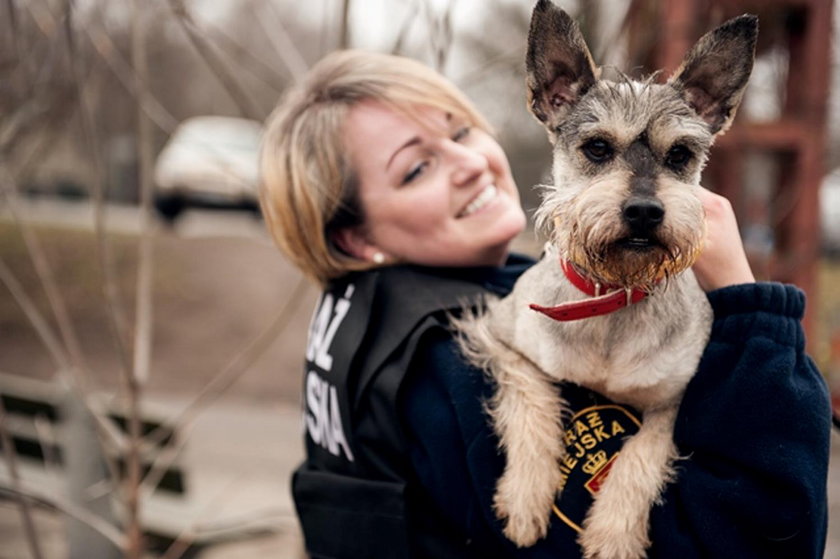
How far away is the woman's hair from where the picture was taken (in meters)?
2.87

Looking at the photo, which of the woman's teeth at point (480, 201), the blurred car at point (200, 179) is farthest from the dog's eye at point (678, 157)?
the blurred car at point (200, 179)

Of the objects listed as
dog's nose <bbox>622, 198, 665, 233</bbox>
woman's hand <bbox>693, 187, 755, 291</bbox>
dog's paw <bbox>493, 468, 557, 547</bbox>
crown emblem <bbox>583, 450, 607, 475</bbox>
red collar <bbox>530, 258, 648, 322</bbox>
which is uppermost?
dog's nose <bbox>622, 198, 665, 233</bbox>

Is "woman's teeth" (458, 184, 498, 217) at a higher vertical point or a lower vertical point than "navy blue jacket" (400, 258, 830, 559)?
higher

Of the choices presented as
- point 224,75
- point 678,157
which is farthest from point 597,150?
point 224,75

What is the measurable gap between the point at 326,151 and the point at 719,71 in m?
1.46

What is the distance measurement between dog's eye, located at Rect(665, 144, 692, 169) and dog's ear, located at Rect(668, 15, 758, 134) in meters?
0.10

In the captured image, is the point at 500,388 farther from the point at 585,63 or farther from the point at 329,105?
the point at 329,105

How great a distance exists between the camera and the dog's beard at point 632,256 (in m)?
1.87

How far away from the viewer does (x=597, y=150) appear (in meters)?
2.12

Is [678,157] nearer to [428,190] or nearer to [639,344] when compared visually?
[639,344]

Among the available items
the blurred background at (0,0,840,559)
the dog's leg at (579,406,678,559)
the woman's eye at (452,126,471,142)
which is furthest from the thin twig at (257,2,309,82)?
the dog's leg at (579,406,678,559)

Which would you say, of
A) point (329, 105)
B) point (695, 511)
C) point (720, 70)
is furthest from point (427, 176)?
point (695, 511)

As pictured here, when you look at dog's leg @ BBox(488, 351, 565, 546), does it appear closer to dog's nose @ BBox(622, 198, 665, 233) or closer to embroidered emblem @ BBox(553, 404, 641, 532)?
embroidered emblem @ BBox(553, 404, 641, 532)

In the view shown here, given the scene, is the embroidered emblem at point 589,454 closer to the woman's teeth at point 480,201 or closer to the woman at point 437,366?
the woman at point 437,366
